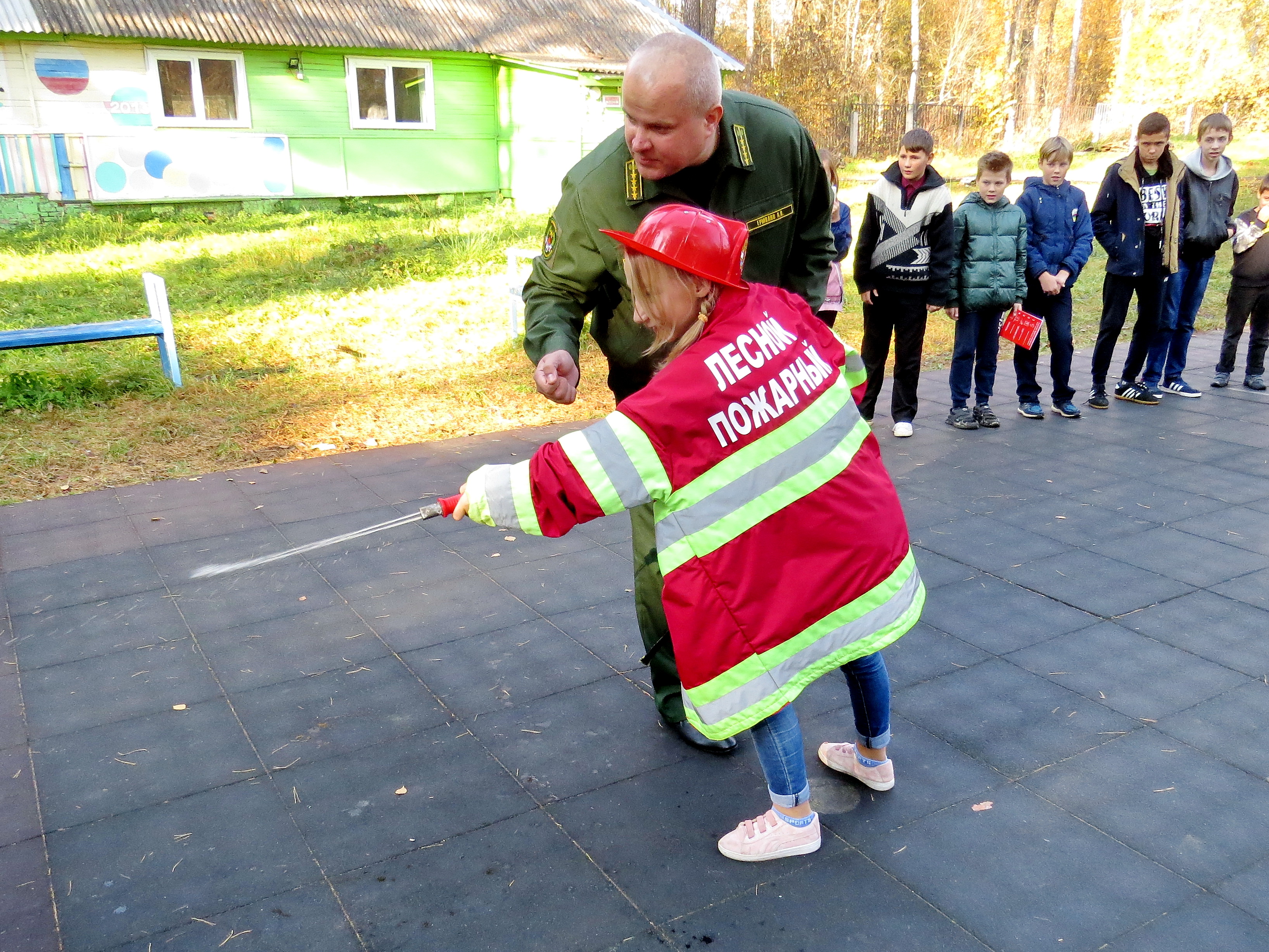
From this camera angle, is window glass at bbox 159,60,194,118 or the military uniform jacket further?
window glass at bbox 159,60,194,118

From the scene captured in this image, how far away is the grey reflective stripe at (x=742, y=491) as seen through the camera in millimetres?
2289

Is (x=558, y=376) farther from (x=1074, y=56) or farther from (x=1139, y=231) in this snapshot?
(x=1074, y=56)

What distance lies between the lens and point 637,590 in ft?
10.7

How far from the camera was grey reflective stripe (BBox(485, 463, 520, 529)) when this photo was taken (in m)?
2.25

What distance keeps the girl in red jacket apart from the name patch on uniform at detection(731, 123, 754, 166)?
56cm

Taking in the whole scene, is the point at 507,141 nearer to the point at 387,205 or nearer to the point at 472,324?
the point at 387,205

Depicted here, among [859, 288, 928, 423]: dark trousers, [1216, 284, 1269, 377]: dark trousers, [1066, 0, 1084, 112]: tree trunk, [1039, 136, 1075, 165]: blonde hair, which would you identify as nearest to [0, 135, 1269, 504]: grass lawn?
[1216, 284, 1269, 377]: dark trousers

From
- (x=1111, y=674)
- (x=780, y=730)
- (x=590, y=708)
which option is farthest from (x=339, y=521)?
(x=1111, y=674)

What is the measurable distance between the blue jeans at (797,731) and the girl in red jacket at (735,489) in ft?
0.04

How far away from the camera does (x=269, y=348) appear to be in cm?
908

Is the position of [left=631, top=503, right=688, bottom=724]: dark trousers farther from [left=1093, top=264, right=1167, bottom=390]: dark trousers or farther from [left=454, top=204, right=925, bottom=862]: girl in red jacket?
[left=1093, top=264, right=1167, bottom=390]: dark trousers

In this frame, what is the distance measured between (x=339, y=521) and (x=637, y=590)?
245 centimetres

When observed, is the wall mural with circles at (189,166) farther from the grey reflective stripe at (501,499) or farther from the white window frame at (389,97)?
the grey reflective stripe at (501,499)

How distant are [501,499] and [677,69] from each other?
1.18 m
